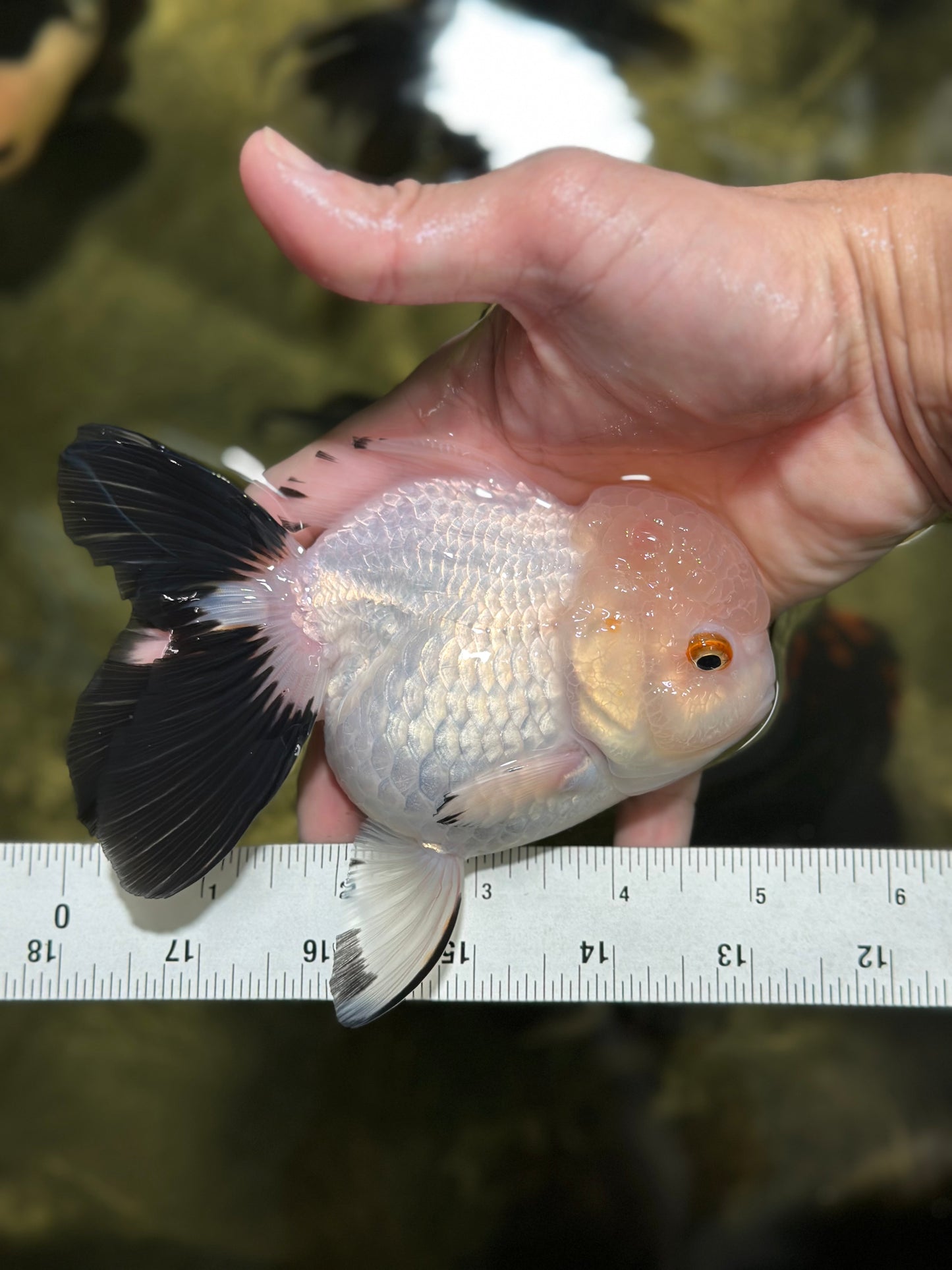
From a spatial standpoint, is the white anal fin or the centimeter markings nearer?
the white anal fin

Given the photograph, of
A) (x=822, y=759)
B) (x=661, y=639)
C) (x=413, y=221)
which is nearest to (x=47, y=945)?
(x=661, y=639)

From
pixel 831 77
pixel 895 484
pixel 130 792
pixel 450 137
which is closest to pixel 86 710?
pixel 130 792

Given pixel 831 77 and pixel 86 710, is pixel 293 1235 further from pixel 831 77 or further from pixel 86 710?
pixel 831 77

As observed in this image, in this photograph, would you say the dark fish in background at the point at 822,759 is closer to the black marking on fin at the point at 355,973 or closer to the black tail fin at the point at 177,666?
the black marking on fin at the point at 355,973

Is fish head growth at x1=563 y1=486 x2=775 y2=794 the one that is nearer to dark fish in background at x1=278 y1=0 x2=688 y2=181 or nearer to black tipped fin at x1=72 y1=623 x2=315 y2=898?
black tipped fin at x1=72 y1=623 x2=315 y2=898

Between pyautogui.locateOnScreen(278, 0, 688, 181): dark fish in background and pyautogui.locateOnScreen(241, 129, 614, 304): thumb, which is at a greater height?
pyautogui.locateOnScreen(278, 0, 688, 181): dark fish in background

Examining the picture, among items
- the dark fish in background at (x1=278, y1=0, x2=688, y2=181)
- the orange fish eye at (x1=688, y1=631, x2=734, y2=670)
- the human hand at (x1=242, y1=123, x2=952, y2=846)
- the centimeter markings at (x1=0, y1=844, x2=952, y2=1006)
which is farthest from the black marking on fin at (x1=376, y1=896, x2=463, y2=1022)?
the dark fish in background at (x1=278, y1=0, x2=688, y2=181)
